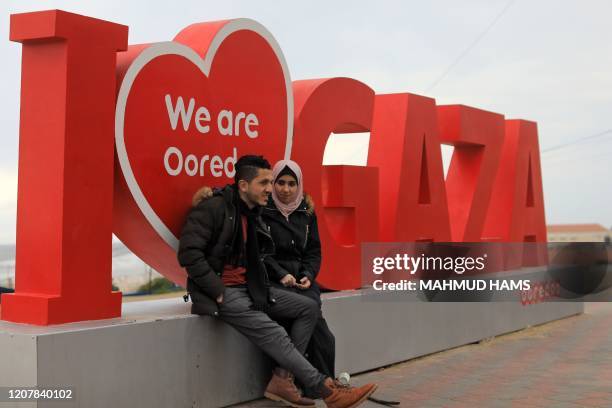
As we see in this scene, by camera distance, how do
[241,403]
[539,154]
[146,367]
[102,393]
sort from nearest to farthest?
[102,393], [146,367], [241,403], [539,154]

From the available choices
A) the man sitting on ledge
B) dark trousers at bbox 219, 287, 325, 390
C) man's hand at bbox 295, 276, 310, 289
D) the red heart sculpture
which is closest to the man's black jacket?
the man sitting on ledge

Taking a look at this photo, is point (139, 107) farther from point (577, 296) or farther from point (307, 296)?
point (577, 296)

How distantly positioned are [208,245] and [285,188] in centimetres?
86

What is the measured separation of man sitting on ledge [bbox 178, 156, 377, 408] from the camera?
18.1 ft

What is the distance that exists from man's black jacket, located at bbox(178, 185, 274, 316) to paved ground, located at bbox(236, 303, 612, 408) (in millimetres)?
984

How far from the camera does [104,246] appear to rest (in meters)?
5.38

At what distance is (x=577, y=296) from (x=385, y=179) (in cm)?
499

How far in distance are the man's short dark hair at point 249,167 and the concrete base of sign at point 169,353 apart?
38.1 inches

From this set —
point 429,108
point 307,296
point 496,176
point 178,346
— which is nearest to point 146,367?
point 178,346

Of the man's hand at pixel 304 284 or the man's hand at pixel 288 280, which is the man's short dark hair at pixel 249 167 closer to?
the man's hand at pixel 288 280

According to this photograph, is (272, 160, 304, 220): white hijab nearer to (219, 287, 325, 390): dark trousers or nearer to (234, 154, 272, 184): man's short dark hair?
(234, 154, 272, 184): man's short dark hair

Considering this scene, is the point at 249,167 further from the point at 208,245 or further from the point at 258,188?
the point at 208,245

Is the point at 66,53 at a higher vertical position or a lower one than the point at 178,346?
higher

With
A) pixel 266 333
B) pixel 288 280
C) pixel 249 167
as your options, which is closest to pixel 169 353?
pixel 266 333
